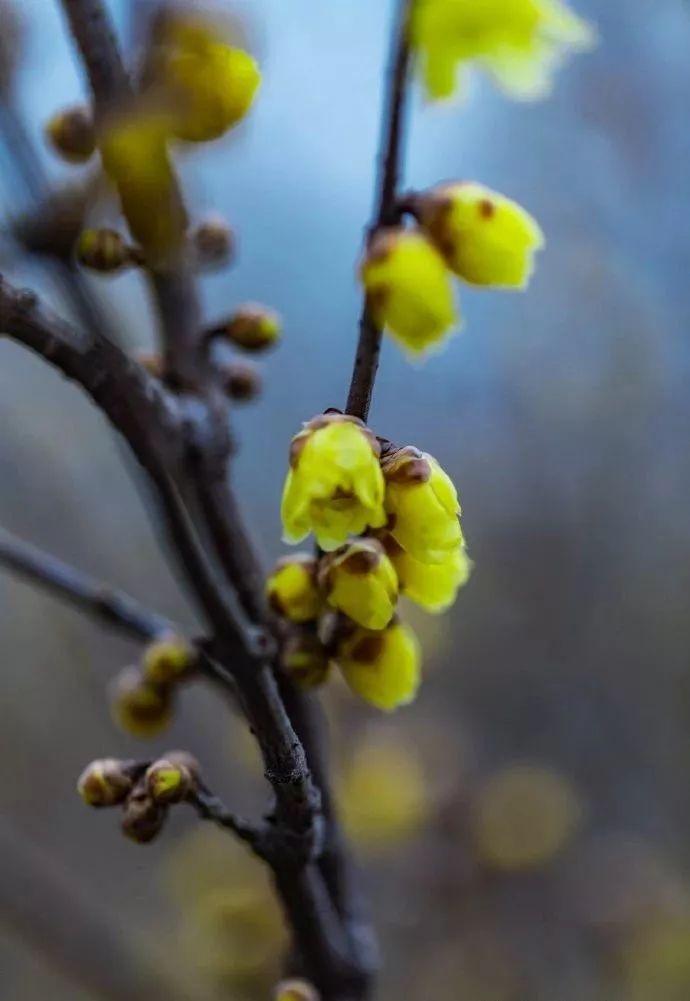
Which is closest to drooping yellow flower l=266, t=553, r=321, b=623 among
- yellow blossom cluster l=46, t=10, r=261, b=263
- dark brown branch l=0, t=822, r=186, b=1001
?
yellow blossom cluster l=46, t=10, r=261, b=263

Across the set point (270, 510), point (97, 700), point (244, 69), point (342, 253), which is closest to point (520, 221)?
point (244, 69)

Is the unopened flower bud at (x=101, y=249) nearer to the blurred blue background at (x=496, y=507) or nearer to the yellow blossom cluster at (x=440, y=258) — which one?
the yellow blossom cluster at (x=440, y=258)

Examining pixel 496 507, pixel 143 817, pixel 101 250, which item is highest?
pixel 496 507

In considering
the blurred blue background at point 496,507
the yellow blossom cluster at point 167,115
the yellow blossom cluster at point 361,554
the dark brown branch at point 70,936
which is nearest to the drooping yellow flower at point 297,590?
the yellow blossom cluster at point 361,554

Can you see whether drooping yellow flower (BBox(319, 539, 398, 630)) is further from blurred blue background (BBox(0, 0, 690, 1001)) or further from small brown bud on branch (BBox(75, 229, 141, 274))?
blurred blue background (BBox(0, 0, 690, 1001))

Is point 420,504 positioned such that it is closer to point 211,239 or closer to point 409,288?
point 409,288

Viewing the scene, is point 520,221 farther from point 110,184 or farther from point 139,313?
point 139,313

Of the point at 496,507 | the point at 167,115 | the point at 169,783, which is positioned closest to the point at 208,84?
the point at 167,115
